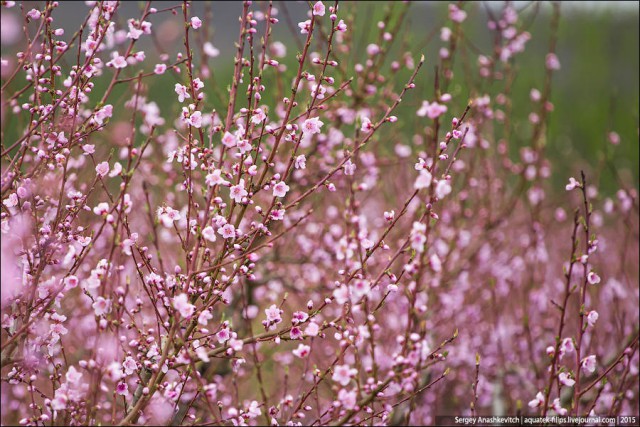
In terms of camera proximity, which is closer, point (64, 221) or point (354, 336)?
point (354, 336)

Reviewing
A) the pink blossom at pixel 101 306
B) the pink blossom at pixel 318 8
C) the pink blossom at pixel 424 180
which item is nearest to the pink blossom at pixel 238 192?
the pink blossom at pixel 101 306

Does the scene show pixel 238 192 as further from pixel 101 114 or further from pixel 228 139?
pixel 101 114

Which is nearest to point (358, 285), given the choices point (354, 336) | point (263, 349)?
point (354, 336)

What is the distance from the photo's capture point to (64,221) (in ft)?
9.07

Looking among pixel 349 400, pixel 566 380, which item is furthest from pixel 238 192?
pixel 566 380

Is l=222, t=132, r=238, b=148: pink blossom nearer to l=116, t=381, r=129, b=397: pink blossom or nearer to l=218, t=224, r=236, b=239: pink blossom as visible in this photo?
l=218, t=224, r=236, b=239: pink blossom

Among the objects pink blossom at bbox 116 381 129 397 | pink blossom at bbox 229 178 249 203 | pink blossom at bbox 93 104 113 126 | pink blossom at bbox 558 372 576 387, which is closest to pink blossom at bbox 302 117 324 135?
pink blossom at bbox 229 178 249 203

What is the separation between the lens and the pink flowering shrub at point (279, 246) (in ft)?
8.07

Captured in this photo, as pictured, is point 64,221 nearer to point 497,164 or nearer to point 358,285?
point 358,285

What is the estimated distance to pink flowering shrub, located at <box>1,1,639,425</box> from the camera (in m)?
2.46

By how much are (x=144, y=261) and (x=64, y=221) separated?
1.47ft

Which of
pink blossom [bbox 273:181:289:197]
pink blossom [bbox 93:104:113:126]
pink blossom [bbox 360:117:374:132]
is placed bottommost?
pink blossom [bbox 273:181:289:197]

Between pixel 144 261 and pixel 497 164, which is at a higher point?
pixel 497 164

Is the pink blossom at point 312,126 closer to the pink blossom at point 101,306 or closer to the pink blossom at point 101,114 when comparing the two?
the pink blossom at point 101,114
